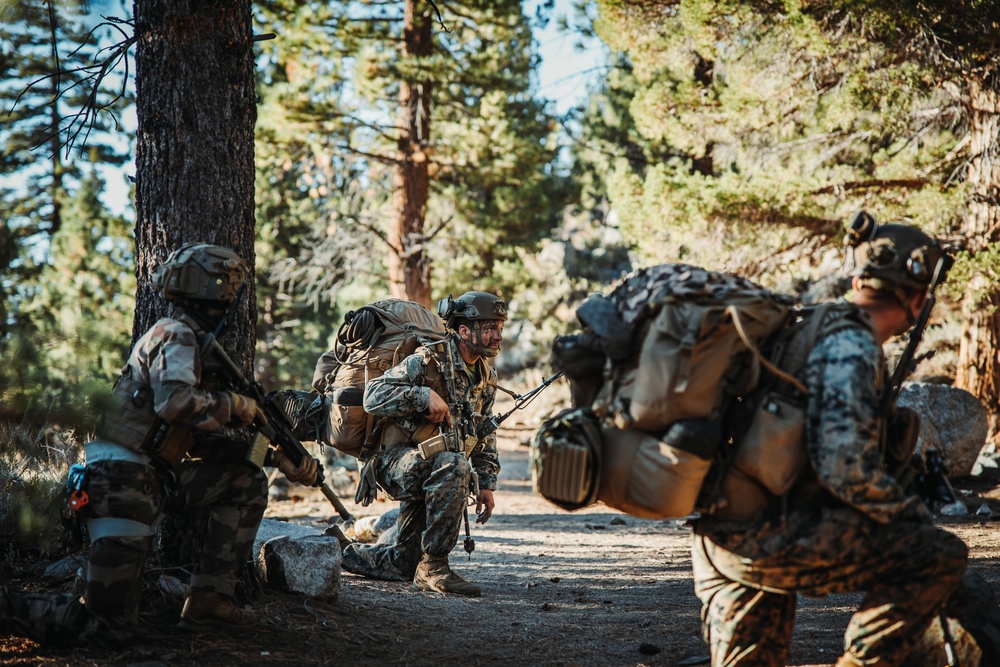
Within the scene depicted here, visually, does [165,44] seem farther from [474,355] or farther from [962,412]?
[962,412]

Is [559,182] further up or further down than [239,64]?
further up

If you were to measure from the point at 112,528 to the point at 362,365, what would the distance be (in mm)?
2647

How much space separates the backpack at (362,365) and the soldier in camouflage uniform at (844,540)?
3422mm

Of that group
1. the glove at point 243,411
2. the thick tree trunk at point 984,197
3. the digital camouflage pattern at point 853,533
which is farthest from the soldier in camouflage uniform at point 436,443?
the thick tree trunk at point 984,197

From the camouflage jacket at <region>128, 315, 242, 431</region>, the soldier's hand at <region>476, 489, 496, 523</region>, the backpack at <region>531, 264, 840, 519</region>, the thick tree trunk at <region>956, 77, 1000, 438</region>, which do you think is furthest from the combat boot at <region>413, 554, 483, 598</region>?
the thick tree trunk at <region>956, 77, 1000, 438</region>

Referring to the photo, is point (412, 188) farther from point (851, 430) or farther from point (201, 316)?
point (851, 430)

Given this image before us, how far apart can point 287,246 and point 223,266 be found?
1880 centimetres

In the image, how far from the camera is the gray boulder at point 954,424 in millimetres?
10281

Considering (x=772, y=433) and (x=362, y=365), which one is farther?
(x=362, y=365)

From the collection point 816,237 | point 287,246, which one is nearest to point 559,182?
point 287,246

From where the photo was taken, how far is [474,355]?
20.0 feet

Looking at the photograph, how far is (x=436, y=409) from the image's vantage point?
224 inches

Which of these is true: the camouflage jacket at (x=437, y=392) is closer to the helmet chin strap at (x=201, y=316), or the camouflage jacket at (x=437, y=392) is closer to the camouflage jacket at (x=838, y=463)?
the helmet chin strap at (x=201, y=316)

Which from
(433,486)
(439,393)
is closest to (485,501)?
(433,486)
